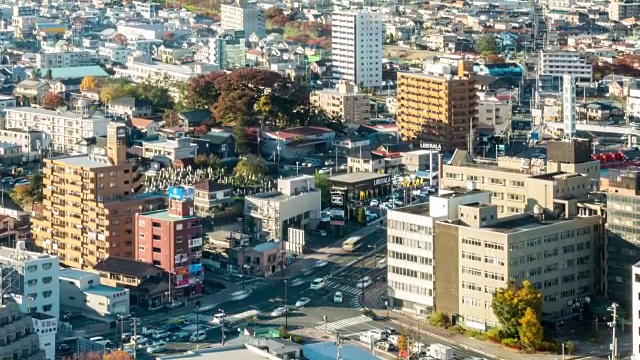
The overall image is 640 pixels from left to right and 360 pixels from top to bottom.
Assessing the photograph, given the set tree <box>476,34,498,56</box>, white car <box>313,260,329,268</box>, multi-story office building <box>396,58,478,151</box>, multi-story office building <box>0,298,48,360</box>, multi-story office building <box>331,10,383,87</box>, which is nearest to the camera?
multi-story office building <box>0,298,48,360</box>

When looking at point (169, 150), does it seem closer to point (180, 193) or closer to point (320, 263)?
point (180, 193)

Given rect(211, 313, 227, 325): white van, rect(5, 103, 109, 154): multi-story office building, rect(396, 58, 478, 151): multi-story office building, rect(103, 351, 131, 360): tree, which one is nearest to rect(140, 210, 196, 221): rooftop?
rect(211, 313, 227, 325): white van

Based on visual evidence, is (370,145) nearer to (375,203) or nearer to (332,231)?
(375,203)

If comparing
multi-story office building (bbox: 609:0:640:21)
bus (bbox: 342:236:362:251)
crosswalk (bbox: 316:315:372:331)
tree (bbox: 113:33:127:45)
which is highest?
multi-story office building (bbox: 609:0:640:21)

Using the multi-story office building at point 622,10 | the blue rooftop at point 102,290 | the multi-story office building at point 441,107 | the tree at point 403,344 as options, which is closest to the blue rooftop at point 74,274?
the blue rooftop at point 102,290

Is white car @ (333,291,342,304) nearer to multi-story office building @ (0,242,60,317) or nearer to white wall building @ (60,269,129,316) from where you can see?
white wall building @ (60,269,129,316)

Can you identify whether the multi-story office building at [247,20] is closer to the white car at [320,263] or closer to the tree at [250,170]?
the tree at [250,170]
